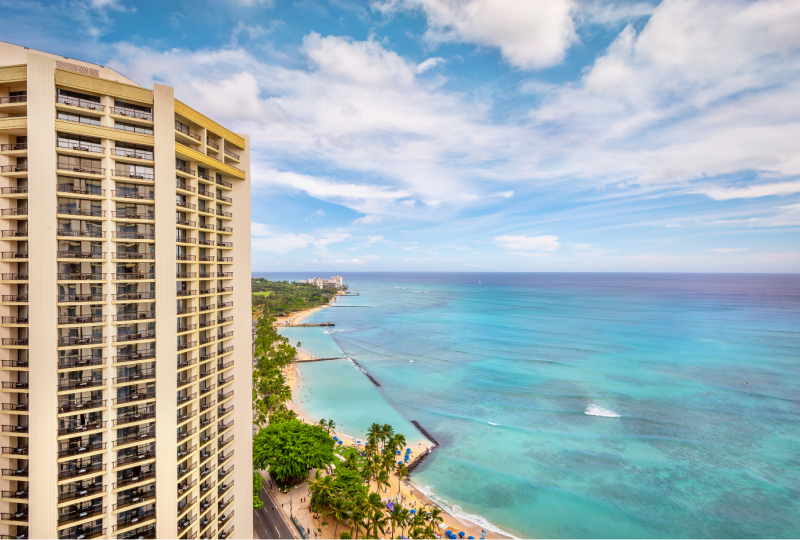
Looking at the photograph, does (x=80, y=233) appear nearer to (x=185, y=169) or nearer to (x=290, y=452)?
(x=185, y=169)

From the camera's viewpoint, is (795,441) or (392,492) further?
(795,441)

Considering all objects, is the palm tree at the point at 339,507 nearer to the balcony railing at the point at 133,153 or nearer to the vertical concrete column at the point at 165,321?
the vertical concrete column at the point at 165,321

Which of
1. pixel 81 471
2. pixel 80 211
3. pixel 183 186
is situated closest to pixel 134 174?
pixel 183 186

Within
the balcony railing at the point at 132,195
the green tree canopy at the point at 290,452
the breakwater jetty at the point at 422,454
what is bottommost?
the breakwater jetty at the point at 422,454

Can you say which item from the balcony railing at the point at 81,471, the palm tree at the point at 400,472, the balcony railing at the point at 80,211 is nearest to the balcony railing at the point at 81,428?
the balcony railing at the point at 81,471

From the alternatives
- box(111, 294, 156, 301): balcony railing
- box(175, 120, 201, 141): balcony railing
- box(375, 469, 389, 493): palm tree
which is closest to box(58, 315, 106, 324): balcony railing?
box(111, 294, 156, 301): balcony railing

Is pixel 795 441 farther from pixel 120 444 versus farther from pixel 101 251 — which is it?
pixel 101 251

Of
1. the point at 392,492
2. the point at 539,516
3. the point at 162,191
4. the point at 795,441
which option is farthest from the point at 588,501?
the point at 162,191
